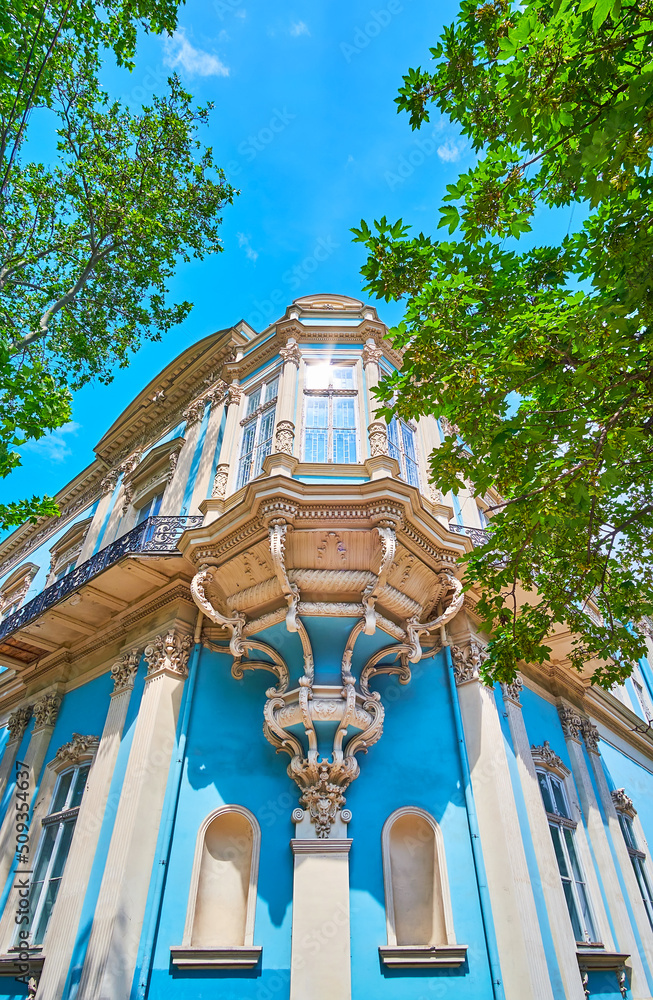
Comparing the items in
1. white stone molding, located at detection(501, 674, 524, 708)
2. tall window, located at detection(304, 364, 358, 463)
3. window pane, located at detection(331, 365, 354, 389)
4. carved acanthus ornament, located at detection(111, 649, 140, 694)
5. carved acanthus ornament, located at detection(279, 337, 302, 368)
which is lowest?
white stone molding, located at detection(501, 674, 524, 708)

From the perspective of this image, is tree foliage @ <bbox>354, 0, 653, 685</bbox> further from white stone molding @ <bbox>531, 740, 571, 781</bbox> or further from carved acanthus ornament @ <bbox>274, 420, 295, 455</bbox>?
white stone molding @ <bbox>531, 740, 571, 781</bbox>

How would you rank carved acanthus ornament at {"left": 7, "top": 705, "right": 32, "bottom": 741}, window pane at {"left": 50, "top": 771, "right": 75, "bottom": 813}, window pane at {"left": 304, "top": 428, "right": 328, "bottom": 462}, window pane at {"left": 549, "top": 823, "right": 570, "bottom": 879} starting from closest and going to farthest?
window pane at {"left": 304, "top": 428, "right": 328, "bottom": 462} < window pane at {"left": 549, "top": 823, "right": 570, "bottom": 879} < window pane at {"left": 50, "top": 771, "right": 75, "bottom": 813} < carved acanthus ornament at {"left": 7, "top": 705, "right": 32, "bottom": 741}

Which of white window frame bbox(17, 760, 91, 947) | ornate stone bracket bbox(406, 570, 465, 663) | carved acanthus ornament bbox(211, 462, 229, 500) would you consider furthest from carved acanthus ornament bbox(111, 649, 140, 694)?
ornate stone bracket bbox(406, 570, 465, 663)

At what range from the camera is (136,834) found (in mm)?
7910

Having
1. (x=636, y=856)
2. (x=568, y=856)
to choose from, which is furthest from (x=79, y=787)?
(x=636, y=856)

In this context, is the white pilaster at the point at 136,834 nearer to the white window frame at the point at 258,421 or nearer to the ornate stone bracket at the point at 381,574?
the white window frame at the point at 258,421

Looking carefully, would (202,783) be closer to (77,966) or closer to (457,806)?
(77,966)

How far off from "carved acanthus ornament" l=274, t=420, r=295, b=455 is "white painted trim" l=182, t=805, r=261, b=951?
5.15m

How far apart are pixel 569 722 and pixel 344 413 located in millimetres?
7501

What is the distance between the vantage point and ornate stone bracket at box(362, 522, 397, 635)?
331 inches

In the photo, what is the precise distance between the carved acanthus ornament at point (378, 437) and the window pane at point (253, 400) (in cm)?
261

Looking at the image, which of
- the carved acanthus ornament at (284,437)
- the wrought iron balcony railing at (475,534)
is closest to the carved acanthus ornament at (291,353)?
the carved acanthus ornament at (284,437)

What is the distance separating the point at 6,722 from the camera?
556 inches

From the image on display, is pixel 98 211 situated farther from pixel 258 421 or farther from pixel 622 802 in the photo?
pixel 622 802
